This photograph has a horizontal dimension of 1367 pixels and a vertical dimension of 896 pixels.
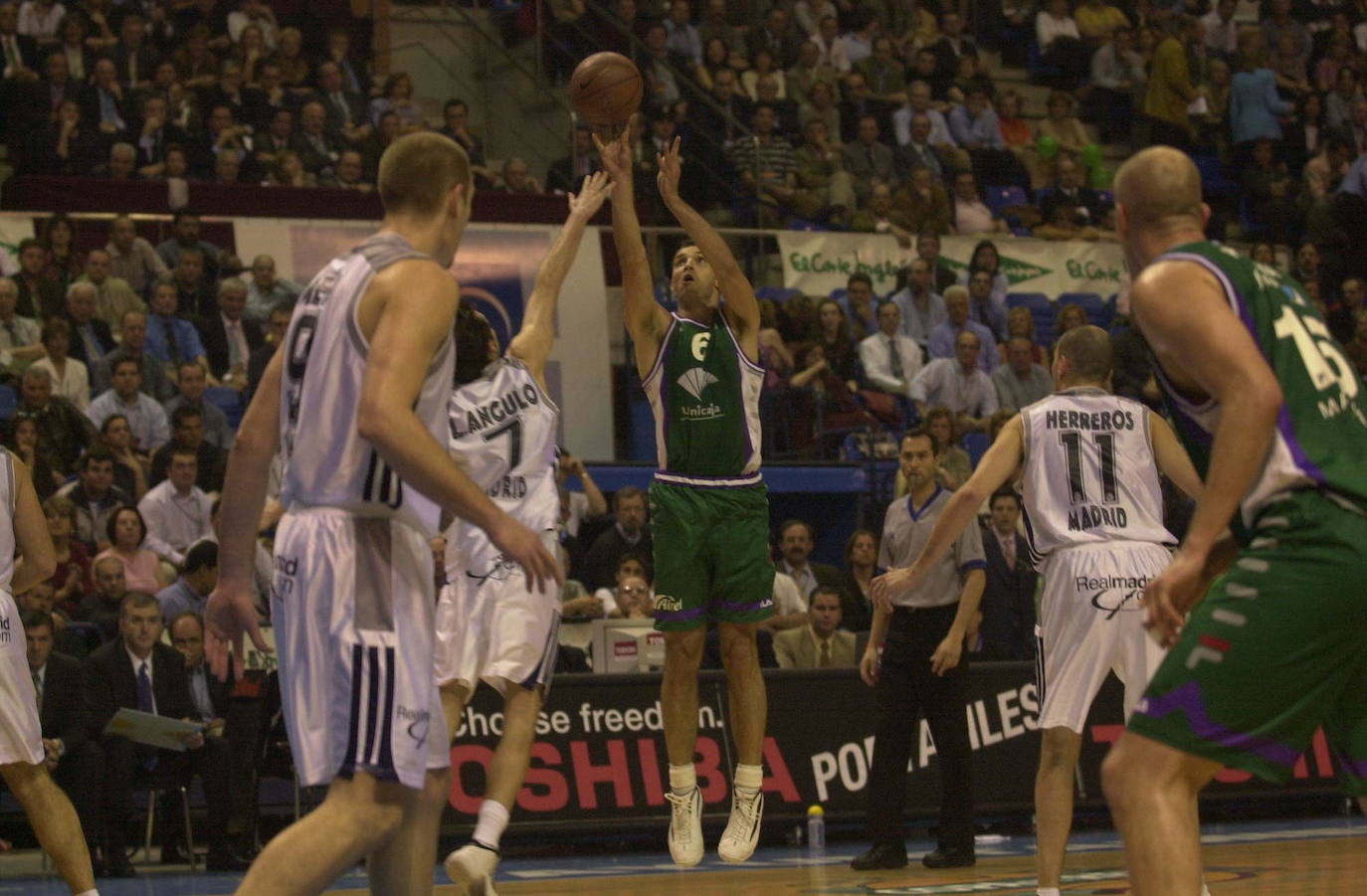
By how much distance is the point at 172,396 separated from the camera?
15172 millimetres

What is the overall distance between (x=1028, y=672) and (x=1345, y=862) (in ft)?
9.74

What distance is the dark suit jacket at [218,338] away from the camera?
15750 mm

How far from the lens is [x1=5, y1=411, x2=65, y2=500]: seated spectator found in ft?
42.8

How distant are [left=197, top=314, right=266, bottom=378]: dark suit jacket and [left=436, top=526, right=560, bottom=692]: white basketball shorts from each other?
27.5ft

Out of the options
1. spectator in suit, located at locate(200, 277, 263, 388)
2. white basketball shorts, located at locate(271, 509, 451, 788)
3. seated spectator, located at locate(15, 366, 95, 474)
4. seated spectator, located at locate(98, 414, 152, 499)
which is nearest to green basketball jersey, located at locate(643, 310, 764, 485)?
white basketball shorts, located at locate(271, 509, 451, 788)

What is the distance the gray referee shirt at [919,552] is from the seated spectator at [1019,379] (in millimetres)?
6757

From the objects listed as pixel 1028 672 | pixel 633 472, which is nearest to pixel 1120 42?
pixel 633 472

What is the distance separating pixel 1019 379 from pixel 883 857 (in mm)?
7912

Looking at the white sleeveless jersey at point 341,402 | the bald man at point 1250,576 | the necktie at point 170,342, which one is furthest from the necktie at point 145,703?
the bald man at point 1250,576

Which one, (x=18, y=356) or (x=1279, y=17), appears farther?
(x=1279, y=17)

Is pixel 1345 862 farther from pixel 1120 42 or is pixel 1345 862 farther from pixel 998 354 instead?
pixel 1120 42

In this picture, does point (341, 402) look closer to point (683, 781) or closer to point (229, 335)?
point (683, 781)

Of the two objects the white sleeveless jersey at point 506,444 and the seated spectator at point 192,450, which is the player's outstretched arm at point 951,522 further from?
the seated spectator at point 192,450

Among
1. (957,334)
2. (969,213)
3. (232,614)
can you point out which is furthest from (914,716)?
(969,213)
